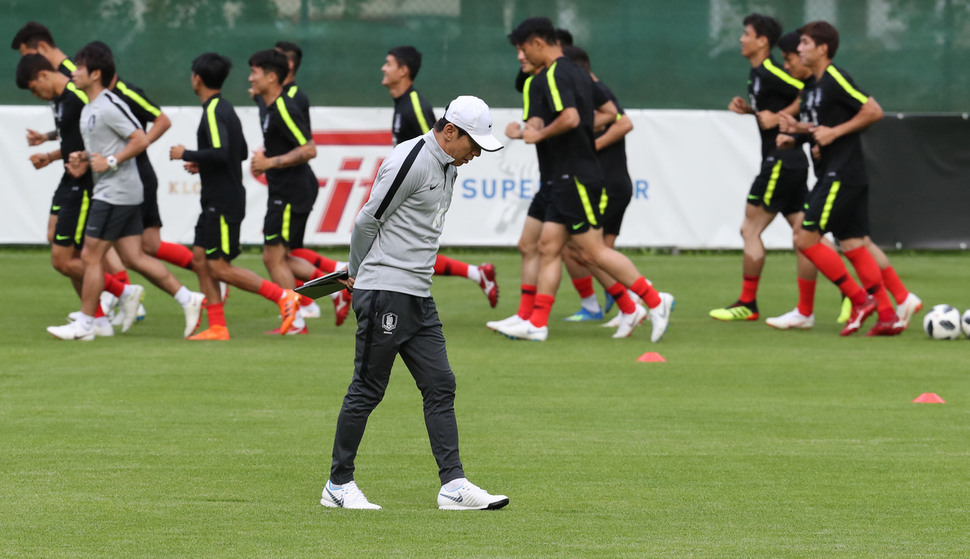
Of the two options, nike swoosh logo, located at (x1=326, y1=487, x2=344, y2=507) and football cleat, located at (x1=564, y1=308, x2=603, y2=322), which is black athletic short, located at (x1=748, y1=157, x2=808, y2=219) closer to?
football cleat, located at (x1=564, y1=308, x2=603, y2=322)

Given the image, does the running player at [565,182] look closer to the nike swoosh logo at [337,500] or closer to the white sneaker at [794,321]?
the white sneaker at [794,321]

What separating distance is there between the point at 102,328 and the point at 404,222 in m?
6.08

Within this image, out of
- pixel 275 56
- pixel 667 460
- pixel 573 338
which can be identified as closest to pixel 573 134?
pixel 573 338

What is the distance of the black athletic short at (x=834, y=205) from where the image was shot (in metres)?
10.9

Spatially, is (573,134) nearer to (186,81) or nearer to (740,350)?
(740,350)

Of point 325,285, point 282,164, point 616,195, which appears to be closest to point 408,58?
point 282,164

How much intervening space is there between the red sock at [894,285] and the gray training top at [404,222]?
6933mm

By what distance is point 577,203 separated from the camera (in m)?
10.5

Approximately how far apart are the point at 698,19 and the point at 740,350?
33.8 ft

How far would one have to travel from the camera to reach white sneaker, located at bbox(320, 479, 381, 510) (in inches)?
208

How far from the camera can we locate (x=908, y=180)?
18.4 m

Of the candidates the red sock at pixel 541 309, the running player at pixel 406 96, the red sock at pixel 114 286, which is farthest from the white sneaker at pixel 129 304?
the red sock at pixel 541 309

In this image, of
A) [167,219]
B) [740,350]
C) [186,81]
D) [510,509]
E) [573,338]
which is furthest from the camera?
A: [186,81]

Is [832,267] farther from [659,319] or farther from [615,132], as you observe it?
[615,132]
